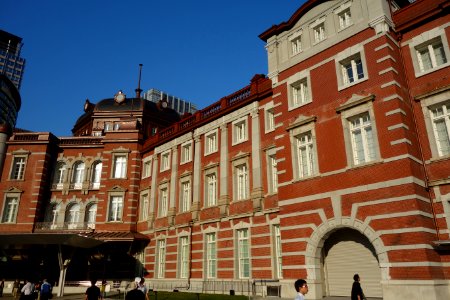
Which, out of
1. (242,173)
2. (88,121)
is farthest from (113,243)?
(88,121)

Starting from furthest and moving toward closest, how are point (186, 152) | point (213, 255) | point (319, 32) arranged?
point (186, 152), point (213, 255), point (319, 32)

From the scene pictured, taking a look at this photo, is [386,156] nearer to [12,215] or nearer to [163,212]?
[163,212]

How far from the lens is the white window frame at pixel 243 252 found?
21.6 m

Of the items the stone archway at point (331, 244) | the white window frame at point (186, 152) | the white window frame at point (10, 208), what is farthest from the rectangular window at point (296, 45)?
the white window frame at point (10, 208)

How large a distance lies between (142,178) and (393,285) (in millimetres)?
23859

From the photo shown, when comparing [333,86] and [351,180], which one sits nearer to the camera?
[351,180]

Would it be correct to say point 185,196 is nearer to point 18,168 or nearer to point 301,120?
point 301,120

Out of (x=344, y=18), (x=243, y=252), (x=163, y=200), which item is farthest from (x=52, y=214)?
(x=344, y=18)

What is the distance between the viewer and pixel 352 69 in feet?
58.2

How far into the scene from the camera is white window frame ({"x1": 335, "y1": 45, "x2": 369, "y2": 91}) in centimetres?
1709

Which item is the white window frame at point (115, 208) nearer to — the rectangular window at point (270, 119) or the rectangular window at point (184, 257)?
the rectangular window at point (184, 257)

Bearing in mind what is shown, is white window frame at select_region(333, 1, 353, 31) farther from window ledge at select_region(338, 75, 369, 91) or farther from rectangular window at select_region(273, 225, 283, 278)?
rectangular window at select_region(273, 225, 283, 278)

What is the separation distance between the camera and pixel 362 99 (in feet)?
53.8

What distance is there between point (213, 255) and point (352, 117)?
12.8 metres
